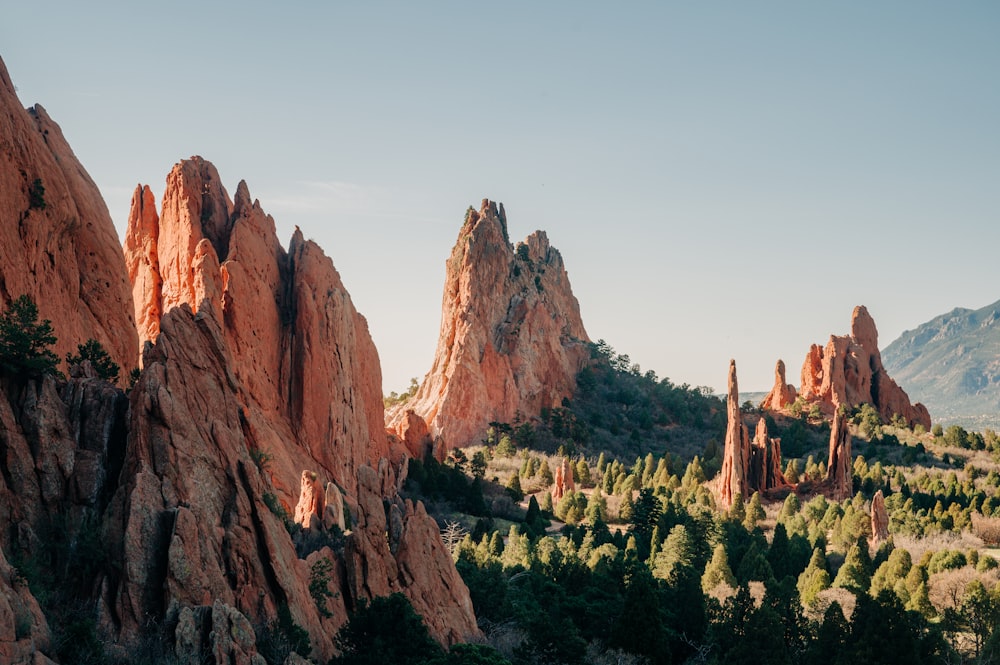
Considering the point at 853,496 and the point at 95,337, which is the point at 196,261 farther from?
the point at 853,496

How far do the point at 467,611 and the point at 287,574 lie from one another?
10625 millimetres

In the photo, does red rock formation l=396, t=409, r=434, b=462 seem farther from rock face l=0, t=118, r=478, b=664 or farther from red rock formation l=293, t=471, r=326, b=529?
red rock formation l=293, t=471, r=326, b=529

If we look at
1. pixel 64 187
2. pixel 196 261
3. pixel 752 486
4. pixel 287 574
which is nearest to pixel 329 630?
pixel 287 574

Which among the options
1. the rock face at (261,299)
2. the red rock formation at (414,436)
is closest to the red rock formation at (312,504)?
the rock face at (261,299)

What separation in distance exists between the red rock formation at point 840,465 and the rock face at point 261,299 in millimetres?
40399

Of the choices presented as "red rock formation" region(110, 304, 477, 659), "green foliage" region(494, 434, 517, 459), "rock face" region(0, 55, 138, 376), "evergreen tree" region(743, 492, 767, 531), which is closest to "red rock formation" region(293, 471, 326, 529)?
"red rock formation" region(110, 304, 477, 659)

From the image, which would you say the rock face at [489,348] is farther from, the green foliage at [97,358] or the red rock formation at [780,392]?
the green foliage at [97,358]

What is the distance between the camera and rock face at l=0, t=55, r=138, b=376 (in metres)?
37.2

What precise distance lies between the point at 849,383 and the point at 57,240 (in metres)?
106

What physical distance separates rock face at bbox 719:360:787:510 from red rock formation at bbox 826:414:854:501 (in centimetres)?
477

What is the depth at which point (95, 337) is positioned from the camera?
4081cm

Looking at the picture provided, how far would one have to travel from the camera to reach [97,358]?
123ft

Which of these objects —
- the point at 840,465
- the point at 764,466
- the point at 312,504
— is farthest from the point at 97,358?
the point at 840,465

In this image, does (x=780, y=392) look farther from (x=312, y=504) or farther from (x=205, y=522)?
(x=205, y=522)
